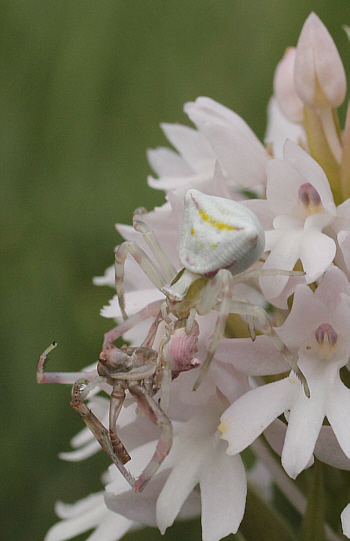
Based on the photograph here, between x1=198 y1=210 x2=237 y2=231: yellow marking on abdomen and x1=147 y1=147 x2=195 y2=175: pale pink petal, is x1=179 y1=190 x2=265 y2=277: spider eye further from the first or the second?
x1=147 y1=147 x2=195 y2=175: pale pink petal

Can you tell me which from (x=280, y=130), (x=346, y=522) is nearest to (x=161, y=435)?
(x=346, y=522)

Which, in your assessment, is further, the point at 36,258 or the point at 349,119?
the point at 36,258

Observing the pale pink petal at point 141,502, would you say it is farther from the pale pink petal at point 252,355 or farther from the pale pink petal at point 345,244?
the pale pink petal at point 345,244

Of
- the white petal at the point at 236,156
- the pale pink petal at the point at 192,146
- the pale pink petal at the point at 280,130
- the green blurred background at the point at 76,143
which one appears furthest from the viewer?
the green blurred background at the point at 76,143

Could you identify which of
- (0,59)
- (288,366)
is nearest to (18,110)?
(0,59)

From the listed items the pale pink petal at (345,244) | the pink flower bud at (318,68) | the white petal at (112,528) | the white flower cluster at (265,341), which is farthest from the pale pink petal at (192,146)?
the white petal at (112,528)

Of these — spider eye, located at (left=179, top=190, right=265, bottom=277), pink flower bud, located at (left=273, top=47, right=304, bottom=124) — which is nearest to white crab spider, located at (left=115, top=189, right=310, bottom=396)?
spider eye, located at (left=179, top=190, right=265, bottom=277)

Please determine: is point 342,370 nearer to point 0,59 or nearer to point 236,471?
point 236,471
